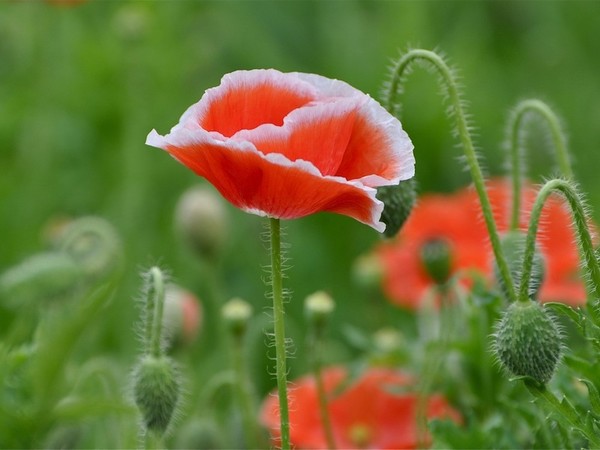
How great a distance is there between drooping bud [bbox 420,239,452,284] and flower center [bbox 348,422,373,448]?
35cm

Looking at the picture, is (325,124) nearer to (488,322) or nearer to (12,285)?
(488,322)

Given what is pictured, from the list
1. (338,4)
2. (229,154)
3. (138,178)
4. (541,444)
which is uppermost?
(338,4)

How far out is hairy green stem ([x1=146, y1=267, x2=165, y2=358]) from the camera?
1533 mm

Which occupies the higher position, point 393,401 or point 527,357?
point 393,401

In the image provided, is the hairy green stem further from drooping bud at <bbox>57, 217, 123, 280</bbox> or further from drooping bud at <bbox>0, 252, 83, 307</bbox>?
drooping bud at <bbox>57, 217, 123, 280</bbox>

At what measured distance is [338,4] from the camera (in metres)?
4.55

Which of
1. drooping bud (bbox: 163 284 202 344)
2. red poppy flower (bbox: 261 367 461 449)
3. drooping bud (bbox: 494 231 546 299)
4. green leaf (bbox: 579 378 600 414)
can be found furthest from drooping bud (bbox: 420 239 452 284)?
green leaf (bbox: 579 378 600 414)

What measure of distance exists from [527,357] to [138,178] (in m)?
2.06

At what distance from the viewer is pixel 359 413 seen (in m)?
2.40

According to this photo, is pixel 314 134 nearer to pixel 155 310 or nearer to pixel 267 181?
pixel 267 181

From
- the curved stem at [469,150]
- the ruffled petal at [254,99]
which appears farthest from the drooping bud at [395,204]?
the ruffled petal at [254,99]

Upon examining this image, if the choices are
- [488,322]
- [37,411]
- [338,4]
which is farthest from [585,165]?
[37,411]

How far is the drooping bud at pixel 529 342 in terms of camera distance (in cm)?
146

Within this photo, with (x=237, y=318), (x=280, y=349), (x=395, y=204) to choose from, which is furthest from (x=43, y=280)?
(x=280, y=349)
